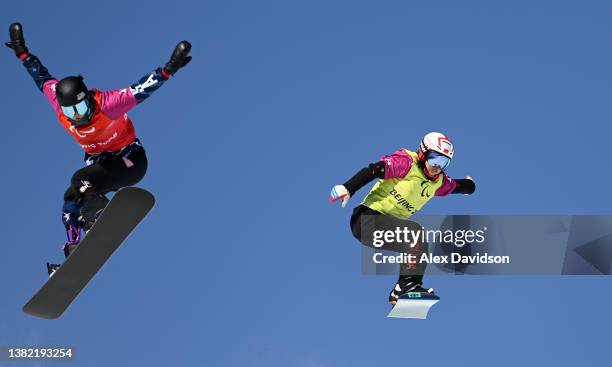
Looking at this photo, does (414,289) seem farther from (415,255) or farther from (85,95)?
(85,95)

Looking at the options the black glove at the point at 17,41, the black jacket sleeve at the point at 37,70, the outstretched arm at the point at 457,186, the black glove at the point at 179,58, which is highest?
the black glove at the point at 17,41

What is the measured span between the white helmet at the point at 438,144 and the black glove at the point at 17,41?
553cm

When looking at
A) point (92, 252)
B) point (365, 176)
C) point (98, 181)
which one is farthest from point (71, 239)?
point (365, 176)

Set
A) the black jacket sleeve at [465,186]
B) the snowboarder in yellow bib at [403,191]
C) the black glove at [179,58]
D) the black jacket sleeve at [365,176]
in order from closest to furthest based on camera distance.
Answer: the black glove at [179,58]
the black jacket sleeve at [365,176]
the snowboarder in yellow bib at [403,191]
the black jacket sleeve at [465,186]

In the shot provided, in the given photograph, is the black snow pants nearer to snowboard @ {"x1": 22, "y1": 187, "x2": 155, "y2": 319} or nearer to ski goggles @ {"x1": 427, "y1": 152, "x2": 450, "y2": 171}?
snowboard @ {"x1": 22, "y1": 187, "x2": 155, "y2": 319}

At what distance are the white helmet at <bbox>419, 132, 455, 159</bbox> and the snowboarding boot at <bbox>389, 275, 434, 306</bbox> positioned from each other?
1725 millimetres

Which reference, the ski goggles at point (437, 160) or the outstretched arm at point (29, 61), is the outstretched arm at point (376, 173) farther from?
the outstretched arm at point (29, 61)

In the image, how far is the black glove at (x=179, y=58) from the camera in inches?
446

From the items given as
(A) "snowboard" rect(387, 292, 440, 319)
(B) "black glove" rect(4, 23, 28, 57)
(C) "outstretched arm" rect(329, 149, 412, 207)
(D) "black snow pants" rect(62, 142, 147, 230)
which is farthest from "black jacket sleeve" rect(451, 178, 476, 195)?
(B) "black glove" rect(4, 23, 28, 57)

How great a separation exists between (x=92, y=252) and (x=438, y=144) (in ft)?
15.8

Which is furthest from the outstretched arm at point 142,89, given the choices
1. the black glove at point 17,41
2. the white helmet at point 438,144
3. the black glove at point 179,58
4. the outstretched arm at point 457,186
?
the outstretched arm at point 457,186

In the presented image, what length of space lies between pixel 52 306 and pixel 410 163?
5.23 m

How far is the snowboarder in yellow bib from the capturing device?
492 inches

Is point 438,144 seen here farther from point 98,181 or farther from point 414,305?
point 98,181
